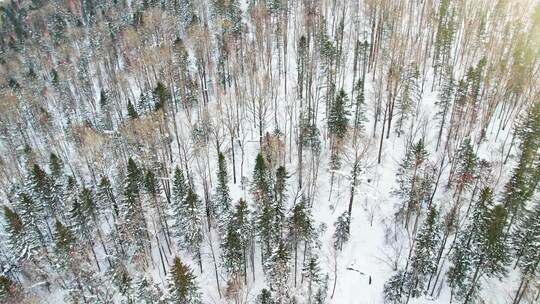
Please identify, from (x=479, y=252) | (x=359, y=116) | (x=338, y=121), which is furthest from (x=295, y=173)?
(x=479, y=252)

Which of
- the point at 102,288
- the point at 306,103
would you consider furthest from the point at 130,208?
the point at 306,103

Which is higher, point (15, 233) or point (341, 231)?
point (15, 233)

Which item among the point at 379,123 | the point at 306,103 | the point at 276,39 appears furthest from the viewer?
the point at 276,39

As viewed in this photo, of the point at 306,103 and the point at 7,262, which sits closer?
the point at 7,262

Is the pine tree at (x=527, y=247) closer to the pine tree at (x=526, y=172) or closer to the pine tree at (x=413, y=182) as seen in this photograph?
the pine tree at (x=526, y=172)

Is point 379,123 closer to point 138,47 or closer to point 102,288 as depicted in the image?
point 102,288

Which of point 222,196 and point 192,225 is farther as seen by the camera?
point 222,196

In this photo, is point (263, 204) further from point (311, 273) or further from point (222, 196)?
point (311, 273)

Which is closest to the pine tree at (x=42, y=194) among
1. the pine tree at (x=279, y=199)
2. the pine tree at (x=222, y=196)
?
the pine tree at (x=222, y=196)
